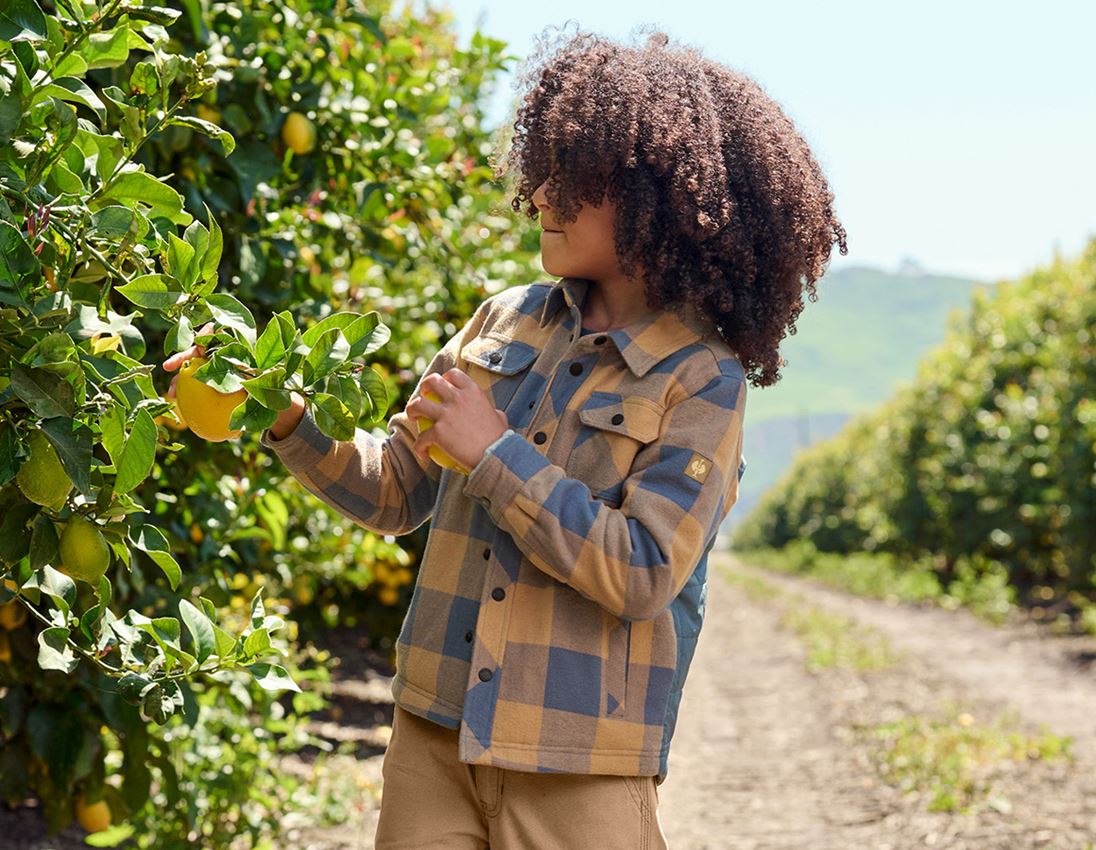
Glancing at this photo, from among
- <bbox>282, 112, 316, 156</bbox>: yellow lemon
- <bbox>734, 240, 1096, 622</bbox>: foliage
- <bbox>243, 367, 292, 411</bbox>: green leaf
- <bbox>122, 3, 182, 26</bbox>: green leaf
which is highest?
<bbox>734, 240, 1096, 622</bbox>: foliage

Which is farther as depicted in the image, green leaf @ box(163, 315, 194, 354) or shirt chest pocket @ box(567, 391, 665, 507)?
shirt chest pocket @ box(567, 391, 665, 507)

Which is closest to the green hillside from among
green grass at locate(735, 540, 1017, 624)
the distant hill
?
the distant hill

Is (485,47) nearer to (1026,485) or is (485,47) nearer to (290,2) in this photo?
(290,2)

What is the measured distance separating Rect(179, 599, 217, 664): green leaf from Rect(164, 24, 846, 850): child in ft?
1.16

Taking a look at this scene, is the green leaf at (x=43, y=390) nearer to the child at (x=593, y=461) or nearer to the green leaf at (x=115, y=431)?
the green leaf at (x=115, y=431)

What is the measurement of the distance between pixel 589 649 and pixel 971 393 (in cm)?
1289

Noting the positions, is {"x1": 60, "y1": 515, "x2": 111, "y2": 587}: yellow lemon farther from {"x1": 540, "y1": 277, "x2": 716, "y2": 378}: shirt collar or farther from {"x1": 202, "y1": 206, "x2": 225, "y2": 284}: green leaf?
{"x1": 540, "y1": 277, "x2": 716, "y2": 378}: shirt collar

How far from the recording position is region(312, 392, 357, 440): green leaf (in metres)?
1.17

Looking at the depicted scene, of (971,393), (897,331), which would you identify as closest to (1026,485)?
(971,393)

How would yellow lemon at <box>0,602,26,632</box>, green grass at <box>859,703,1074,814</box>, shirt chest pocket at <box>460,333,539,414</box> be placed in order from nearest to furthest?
shirt chest pocket at <box>460,333,539,414</box>
yellow lemon at <box>0,602,26,632</box>
green grass at <box>859,703,1074,814</box>

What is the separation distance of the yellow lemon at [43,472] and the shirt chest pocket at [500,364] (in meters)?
0.70

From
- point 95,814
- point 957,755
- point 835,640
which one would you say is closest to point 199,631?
point 95,814

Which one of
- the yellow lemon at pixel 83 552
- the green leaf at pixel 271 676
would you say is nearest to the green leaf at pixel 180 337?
the yellow lemon at pixel 83 552

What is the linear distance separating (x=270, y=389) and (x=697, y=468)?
2.13ft
